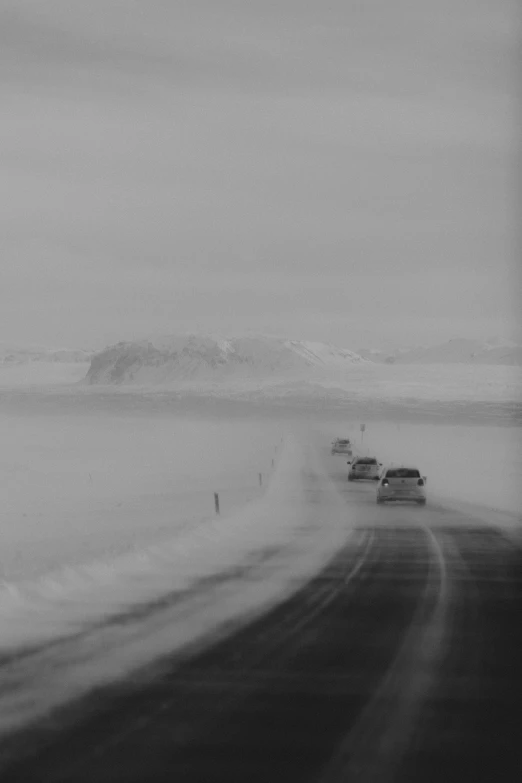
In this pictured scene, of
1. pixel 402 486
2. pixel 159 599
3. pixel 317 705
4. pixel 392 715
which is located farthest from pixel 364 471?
pixel 392 715

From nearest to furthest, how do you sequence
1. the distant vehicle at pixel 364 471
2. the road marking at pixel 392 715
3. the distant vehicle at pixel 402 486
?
the road marking at pixel 392 715 < the distant vehicle at pixel 402 486 < the distant vehicle at pixel 364 471

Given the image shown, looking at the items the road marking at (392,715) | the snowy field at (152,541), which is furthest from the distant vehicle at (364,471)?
the road marking at (392,715)

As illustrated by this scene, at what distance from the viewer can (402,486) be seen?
117ft

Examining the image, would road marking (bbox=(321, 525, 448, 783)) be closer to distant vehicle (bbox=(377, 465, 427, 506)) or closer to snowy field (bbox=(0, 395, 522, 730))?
snowy field (bbox=(0, 395, 522, 730))

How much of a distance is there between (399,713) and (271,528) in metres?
18.1

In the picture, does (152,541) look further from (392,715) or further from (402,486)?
(402,486)

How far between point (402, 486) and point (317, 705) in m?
27.4

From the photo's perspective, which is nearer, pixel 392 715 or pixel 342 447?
pixel 392 715

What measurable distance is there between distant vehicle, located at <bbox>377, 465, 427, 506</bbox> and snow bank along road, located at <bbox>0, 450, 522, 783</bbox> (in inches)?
803

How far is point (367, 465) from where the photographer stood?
1901 inches

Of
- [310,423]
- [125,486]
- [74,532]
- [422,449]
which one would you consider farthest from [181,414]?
[74,532]

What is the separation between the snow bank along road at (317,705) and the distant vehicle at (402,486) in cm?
2039

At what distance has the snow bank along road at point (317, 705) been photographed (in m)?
6.87

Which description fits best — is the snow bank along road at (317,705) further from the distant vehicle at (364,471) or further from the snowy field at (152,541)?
the distant vehicle at (364,471)
